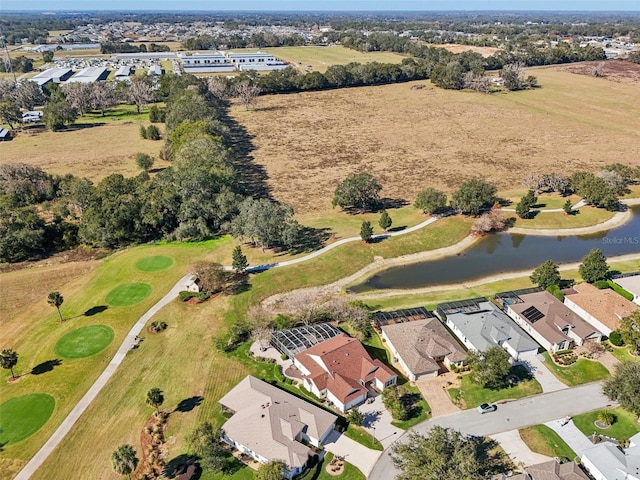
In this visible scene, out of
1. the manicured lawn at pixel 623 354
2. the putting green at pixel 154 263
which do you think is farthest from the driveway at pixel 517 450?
the putting green at pixel 154 263

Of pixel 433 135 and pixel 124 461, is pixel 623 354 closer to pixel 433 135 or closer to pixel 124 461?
pixel 124 461

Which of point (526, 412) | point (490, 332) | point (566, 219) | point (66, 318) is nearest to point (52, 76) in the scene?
point (66, 318)

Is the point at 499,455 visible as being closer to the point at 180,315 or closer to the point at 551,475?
the point at 551,475

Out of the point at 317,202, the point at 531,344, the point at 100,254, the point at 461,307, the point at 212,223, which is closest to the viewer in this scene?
the point at 531,344

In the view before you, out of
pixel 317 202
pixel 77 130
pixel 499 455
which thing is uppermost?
pixel 77 130

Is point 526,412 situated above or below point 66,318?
below

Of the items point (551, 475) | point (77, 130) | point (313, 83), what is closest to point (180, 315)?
point (551, 475)
